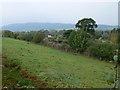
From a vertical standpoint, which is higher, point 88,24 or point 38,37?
point 88,24

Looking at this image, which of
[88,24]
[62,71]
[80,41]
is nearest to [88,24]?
[88,24]

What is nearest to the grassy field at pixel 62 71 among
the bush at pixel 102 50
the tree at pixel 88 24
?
the bush at pixel 102 50

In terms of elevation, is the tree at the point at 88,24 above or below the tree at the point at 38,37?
above

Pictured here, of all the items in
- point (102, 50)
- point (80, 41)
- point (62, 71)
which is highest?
point (80, 41)

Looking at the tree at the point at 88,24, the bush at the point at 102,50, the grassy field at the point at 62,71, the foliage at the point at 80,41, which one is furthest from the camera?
the tree at the point at 88,24

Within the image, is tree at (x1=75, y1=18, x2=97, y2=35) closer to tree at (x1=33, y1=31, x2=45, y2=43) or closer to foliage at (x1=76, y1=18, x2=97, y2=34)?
foliage at (x1=76, y1=18, x2=97, y2=34)

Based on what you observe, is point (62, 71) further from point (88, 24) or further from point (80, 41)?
point (88, 24)

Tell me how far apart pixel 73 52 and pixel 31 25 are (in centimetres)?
1473

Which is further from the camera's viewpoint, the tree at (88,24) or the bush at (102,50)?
the tree at (88,24)

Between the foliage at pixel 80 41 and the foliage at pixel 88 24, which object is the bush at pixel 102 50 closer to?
the foliage at pixel 80 41

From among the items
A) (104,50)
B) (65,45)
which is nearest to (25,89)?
(104,50)

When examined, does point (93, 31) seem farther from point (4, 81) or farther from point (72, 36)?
point (4, 81)

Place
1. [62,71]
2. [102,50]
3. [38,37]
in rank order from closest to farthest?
[62,71], [102,50], [38,37]

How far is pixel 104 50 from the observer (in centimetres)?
1391
